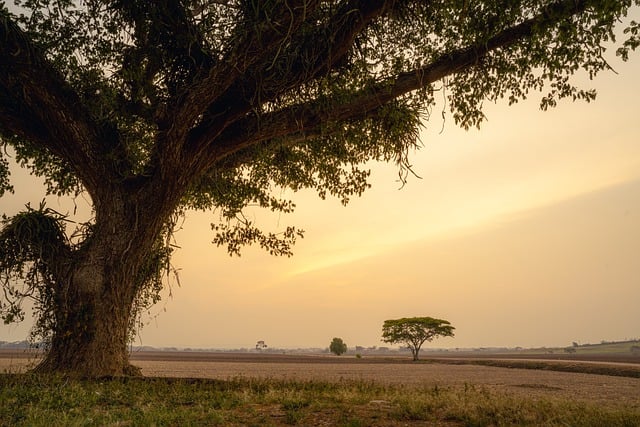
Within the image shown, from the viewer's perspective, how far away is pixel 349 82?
40.9 ft

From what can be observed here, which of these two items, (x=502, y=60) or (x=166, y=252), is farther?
(x=166, y=252)

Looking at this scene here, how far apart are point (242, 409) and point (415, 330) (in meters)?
79.4

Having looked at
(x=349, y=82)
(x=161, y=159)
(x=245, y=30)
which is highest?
(x=349, y=82)

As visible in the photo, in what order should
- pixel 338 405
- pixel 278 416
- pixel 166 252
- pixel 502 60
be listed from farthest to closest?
pixel 166 252
pixel 502 60
pixel 338 405
pixel 278 416

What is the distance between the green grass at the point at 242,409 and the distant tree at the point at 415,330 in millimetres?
76043

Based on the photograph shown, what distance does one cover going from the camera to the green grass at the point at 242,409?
625 cm

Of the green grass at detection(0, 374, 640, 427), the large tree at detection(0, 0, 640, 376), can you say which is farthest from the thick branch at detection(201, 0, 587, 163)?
the green grass at detection(0, 374, 640, 427)

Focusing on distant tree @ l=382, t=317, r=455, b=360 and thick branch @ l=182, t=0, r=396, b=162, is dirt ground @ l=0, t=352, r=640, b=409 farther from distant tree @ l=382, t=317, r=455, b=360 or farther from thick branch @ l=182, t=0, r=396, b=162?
distant tree @ l=382, t=317, r=455, b=360

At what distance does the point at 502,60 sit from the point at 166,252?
11.4m

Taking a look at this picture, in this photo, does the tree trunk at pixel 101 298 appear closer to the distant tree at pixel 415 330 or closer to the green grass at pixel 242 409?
the green grass at pixel 242 409

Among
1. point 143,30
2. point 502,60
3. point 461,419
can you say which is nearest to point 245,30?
point 143,30

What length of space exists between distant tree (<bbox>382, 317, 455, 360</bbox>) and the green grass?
7604 centimetres

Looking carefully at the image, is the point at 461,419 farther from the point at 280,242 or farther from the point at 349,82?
the point at 280,242

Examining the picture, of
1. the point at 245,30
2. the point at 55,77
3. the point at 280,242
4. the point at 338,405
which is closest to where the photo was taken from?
the point at 338,405
